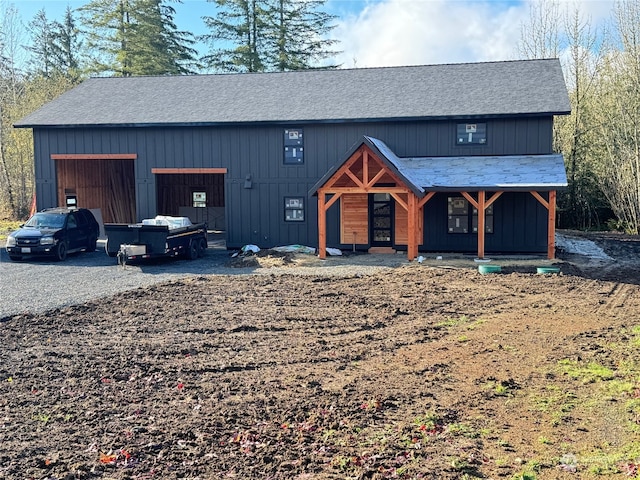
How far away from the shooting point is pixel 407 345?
29.6ft

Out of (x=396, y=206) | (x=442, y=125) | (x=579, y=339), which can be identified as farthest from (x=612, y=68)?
(x=579, y=339)

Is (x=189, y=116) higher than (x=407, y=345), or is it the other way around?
(x=189, y=116)

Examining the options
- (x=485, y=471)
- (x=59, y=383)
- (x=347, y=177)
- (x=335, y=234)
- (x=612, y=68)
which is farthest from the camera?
(x=612, y=68)

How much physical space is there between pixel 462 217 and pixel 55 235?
12.2 m

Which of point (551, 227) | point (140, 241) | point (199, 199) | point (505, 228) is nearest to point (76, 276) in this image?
point (140, 241)

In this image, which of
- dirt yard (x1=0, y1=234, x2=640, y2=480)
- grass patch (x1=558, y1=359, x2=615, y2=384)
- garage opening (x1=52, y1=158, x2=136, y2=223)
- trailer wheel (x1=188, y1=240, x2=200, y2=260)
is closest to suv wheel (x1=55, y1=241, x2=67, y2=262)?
trailer wheel (x1=188, y1=240, x2=200, y2=260)

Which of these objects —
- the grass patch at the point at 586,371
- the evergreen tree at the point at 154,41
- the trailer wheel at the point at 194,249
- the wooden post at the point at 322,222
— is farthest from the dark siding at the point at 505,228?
the evergreen tree at the point at 154,41

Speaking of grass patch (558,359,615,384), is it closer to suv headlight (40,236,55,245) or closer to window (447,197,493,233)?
window (447,197,493,233)

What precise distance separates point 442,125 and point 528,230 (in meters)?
4.19

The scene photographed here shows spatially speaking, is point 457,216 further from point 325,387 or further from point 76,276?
point 325,387

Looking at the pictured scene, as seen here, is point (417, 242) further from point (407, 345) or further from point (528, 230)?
point (407, 345)

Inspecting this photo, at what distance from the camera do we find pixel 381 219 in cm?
1995

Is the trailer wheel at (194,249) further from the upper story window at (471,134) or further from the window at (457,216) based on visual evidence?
the upper story window at (471,134)

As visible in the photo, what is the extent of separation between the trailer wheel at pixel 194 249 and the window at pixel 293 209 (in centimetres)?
324
